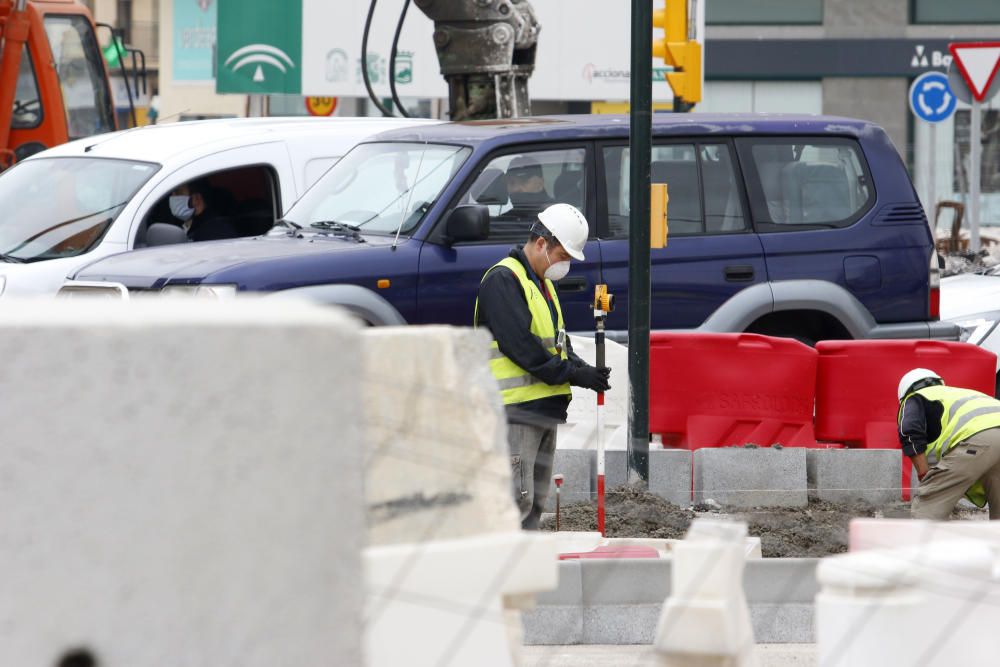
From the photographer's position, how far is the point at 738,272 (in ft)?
32.9

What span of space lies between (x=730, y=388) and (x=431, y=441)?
5.98 metres

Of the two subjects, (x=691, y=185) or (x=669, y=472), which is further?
(x=691, y=185)

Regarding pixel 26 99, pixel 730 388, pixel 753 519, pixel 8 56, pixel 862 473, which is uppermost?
pixel 8 56

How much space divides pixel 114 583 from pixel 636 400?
19.1ft

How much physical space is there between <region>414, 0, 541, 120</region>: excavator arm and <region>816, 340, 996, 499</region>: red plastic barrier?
530 cm

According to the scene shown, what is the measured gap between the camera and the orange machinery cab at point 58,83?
1686cm

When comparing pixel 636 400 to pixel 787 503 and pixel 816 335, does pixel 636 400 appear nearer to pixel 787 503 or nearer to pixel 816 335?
pixel 787 503

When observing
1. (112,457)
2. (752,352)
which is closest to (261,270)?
(752,352)

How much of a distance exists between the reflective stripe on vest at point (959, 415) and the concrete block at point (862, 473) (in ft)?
1.42

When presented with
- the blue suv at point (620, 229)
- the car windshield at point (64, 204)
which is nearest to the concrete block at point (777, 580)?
the blue suv at point (620, 229)

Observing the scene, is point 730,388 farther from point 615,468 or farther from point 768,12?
point 768,12

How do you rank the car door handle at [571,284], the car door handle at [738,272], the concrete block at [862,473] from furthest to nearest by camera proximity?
the car door handle at [738,272] < the car door handle at [571,284] < the concrete block at [862,473]

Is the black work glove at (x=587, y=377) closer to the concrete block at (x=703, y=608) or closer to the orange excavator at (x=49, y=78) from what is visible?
the concrete block at (x=703, y=608)

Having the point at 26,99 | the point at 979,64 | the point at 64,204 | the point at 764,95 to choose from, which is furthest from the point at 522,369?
the point at 764,95
